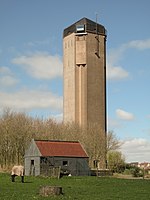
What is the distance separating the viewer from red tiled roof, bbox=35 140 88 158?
5981 cm

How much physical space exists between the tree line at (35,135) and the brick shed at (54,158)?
Answer: 9609 millimetres

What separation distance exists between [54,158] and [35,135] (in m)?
15.7

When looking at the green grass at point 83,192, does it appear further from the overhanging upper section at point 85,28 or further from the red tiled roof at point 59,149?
the overhanging upper section at point 85,28

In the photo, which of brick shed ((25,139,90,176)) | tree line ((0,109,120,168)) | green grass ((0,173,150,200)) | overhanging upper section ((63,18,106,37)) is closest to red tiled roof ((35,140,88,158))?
brick shed ((25,139,90,176))

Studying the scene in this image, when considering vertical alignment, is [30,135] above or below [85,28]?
below

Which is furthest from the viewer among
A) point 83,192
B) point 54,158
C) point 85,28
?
point 85,28

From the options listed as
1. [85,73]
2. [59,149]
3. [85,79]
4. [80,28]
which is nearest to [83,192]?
[59,149]

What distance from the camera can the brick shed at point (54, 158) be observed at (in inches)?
2322

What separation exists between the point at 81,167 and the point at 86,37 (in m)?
59.1

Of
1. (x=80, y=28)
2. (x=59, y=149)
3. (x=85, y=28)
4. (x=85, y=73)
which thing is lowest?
(x=59, y=149)

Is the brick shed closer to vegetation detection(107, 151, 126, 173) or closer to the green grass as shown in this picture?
the green grass

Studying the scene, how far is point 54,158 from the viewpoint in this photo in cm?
5925

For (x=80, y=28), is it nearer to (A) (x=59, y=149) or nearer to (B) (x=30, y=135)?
(B) (x=30, y=135)

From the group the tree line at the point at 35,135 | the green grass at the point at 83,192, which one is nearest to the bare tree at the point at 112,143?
the tree line at the point at 35,135
